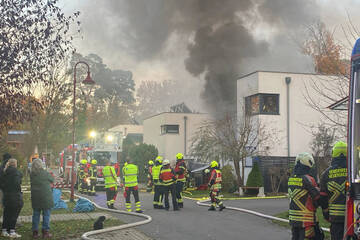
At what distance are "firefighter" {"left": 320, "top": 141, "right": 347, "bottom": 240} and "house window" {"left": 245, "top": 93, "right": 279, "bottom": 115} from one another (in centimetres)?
1808

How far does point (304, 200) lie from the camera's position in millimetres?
6996

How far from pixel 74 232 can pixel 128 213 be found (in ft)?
11.5

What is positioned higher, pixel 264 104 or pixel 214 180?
pixel 264 104

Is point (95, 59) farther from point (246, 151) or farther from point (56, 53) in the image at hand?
point (56, 53)

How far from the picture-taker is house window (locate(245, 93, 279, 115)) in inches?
993

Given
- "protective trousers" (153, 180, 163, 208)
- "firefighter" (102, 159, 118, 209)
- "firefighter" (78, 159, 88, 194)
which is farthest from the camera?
"firefighter" (78, 159, 88, 194)

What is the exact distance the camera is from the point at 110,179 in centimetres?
1628

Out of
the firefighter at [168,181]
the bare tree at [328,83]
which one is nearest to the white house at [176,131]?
the bare tree at [328,83]

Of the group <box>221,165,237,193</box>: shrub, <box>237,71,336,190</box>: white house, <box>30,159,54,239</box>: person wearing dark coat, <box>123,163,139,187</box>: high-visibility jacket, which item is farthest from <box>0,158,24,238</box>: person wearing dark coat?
<box>237,71,336,190</box>: white house

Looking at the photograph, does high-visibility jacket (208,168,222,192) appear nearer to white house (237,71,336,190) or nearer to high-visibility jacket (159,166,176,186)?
high-visibility jacket (159,166,176,186)

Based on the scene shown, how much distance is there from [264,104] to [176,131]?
14164 millimetres

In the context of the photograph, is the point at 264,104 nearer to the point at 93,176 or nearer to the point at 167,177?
the point at 93,176

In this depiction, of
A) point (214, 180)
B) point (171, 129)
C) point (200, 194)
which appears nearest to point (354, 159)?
point (214, 180)

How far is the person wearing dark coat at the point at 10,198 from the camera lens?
32.5 feet
